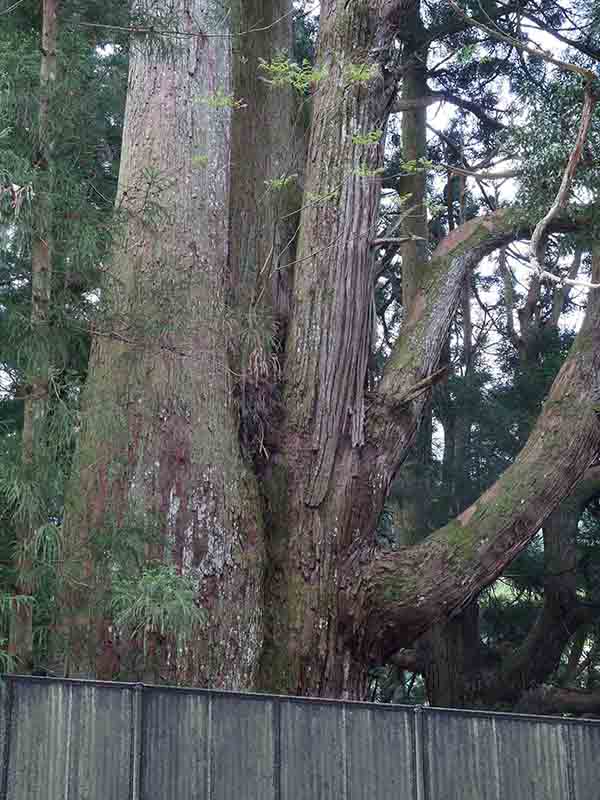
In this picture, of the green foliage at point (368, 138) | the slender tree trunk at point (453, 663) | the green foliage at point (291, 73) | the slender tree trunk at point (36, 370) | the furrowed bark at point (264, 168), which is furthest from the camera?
the slender tree trunk at point (453, 663)

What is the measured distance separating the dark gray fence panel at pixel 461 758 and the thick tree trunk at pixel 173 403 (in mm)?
1629

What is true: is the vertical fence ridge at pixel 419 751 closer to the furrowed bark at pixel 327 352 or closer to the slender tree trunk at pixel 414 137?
the furrowed bark at pixel 327 352

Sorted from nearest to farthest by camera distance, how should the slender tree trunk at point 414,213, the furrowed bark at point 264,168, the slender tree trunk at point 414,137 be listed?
the furrowed bark at point 264,168, the slender tree trunk at point 414,137, the slender tree trunk at point 414,213

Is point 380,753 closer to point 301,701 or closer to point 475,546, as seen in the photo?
point 301,701

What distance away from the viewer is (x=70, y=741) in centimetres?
Result: 411

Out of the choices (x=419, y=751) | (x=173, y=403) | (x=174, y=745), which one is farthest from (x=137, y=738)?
(x=173, y=403)

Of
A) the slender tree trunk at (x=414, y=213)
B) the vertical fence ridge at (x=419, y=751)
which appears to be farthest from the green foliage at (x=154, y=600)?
the slender tree trunk at (x=414, y=213)

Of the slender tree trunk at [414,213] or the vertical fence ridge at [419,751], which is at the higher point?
the slender tree trunk at [414,213]

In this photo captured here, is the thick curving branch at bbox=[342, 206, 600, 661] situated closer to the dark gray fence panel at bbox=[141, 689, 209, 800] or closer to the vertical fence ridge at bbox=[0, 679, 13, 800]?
the dark gray fence panel at bbox=[141, 689, 209, 800]

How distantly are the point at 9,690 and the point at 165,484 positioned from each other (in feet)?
5.69

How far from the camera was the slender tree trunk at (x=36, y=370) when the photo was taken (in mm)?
4297

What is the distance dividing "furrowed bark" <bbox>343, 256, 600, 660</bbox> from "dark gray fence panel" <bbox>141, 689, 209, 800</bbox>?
6.99 feet

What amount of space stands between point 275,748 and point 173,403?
222cm

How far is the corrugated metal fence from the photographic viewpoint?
4.11m
